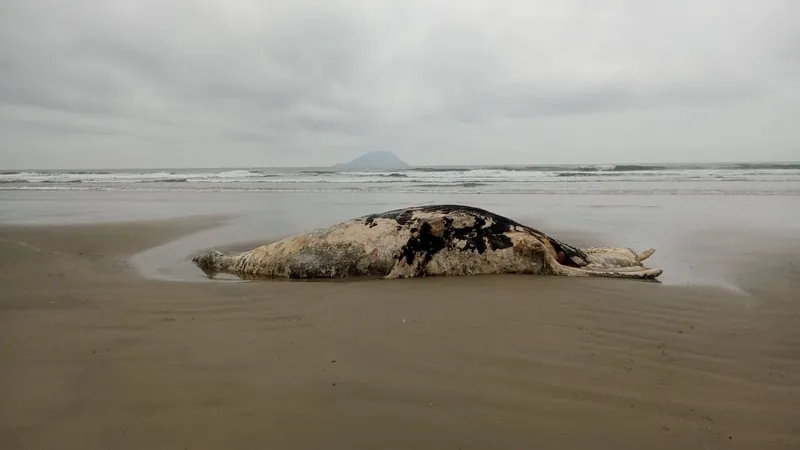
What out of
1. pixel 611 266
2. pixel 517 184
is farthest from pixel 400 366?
pixel 517 184

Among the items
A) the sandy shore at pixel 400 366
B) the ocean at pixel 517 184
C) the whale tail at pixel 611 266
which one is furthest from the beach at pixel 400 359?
the ocean at pixel 517 184

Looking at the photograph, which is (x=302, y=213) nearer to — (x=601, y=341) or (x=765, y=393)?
(x=601, y=341)

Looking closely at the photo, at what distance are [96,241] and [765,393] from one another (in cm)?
1067

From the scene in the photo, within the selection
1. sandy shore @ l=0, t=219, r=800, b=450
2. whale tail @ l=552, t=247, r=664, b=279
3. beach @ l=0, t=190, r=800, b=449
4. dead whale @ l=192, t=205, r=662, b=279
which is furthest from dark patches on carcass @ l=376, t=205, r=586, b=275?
sandy shore @ l=0, t=219, r=800, b=450

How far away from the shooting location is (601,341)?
3.91 metres

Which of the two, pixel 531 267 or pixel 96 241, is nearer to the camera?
pixel 531 267

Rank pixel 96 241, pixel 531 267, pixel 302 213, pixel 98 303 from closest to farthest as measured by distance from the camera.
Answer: pixel 98 303 → pixel 531 267 → pixel 96 241 → pixel 302 213

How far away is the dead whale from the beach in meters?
0.37

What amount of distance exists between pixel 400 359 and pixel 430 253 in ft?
10.5

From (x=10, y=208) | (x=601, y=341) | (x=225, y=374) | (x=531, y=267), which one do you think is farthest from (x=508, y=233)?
(x=10, y=208)

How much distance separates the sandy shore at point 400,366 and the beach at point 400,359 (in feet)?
0.05

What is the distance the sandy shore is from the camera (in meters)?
Answer: 2.53

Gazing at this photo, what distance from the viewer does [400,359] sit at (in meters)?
3.50

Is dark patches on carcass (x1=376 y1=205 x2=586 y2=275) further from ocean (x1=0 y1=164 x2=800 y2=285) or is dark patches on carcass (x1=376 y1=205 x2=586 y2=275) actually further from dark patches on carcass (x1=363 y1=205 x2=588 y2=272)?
ocean (x1=0 y1=164 x2=800 y2=285)
